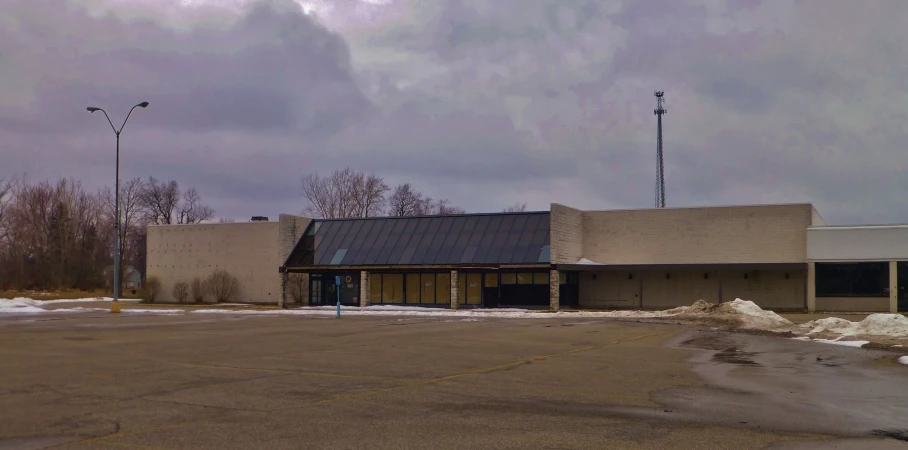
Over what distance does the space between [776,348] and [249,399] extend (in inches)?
579

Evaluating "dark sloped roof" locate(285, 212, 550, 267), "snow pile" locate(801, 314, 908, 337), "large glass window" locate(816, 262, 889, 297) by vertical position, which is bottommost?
"snow pile" locate(801, 314, 908, 337)

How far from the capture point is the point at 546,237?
44906 mm

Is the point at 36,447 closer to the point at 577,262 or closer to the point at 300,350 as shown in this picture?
the point at 300,350

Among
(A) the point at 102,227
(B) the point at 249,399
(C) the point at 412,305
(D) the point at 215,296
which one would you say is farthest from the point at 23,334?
(A) the point at 102,227

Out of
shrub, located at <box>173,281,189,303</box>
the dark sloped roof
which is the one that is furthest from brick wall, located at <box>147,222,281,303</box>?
the dark sloped roof

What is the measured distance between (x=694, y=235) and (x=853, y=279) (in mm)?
8873

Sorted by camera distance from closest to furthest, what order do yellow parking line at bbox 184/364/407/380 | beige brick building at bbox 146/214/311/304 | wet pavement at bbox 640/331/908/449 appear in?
wet pavement at bbox 640/331/908/449 < yellow parking line at bbox 184/364/407/380 < beige brick building at bbox 146/214/311/304

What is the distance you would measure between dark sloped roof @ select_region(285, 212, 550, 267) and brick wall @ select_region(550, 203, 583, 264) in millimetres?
671

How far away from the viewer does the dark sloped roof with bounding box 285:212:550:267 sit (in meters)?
45.2

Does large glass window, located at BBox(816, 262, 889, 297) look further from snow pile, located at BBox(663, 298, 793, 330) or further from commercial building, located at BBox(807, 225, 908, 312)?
snow pile, located at BBox(663, 298, 793, 330)

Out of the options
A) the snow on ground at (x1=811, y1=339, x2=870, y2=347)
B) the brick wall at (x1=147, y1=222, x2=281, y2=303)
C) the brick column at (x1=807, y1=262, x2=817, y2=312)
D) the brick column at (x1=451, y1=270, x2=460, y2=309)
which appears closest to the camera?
the snow on ground at (x1=811, y1=339, x2=870, y2=347)

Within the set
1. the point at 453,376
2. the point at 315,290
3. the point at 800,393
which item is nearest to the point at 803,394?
the point at 800,393

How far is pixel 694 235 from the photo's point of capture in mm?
45656

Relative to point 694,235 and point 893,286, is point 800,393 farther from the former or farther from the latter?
point 694,235
